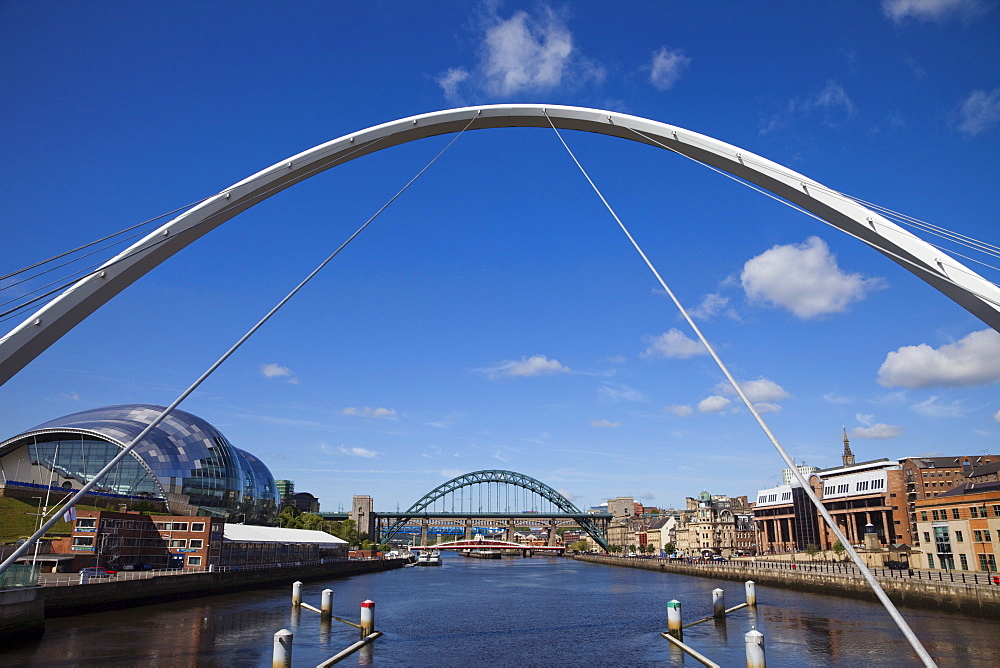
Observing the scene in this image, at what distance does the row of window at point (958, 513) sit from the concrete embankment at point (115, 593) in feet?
176

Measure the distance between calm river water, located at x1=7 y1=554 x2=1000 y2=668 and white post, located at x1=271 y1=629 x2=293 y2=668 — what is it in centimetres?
333

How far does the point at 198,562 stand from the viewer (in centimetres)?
4844

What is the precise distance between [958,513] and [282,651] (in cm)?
5182

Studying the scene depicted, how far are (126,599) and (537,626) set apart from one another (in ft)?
67.1

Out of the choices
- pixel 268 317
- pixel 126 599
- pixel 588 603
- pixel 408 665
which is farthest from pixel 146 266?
pixel 588 603

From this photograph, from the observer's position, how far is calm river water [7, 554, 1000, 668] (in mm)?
22219

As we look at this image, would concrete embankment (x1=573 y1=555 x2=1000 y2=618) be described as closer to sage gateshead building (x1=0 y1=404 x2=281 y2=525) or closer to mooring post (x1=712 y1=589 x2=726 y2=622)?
mooring post (x1=712 y1=589 x2=726 y2=622)

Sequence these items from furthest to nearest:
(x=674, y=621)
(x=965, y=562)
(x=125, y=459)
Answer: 1. (x=125, y=459)
2. (x=965, y=562)
3. (x=674, y=621)

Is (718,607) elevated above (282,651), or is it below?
below

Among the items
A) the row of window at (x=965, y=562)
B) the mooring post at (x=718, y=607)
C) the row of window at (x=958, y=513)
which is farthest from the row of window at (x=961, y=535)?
the mooring post at (x=718, y=607)

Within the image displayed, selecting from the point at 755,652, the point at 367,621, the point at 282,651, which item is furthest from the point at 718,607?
the point at 282,651

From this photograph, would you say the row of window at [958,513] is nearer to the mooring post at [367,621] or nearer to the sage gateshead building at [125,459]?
the mooring post at [367,621]

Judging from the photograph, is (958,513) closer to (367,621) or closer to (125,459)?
(367,621)

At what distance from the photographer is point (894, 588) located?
A: 37750 millimetres
